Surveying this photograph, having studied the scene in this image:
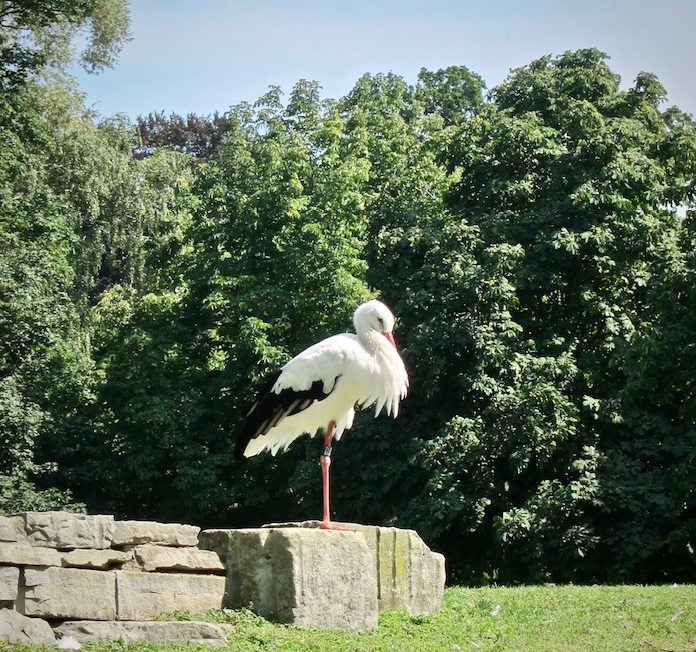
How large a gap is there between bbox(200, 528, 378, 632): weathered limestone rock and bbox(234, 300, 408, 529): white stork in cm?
109

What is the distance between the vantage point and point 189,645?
6.21 m

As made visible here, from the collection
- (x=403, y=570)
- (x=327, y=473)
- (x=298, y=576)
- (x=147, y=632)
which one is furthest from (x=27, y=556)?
(x=403, y=570)

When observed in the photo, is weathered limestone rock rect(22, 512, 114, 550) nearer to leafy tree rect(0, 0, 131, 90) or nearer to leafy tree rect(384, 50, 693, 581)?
leafy tree rect(384, 50, 693, 581)

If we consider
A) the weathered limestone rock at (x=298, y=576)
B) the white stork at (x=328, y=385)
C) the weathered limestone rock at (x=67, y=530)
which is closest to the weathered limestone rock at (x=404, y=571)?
the weathered limestone rock at (x=298, y=576)

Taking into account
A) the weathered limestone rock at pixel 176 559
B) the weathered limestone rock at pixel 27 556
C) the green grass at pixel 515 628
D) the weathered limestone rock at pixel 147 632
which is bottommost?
the green grass at pixel 515 628

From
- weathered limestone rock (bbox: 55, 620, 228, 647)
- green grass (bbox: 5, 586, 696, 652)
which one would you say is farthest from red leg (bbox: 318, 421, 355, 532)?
weathered limestone rock (bbox: 55, 620, 228, 647)

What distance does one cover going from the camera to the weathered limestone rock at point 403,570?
8219mm

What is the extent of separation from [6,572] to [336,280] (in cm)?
1272

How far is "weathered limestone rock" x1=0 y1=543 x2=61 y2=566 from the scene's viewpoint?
5.77m

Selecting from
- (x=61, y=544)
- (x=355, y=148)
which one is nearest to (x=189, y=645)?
(x=61, y=544)

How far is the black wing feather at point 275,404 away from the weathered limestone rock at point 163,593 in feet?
6.50

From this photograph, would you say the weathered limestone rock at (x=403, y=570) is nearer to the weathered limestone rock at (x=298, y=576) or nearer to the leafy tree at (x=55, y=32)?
the weathered limestone rock at (x=298, y=576)

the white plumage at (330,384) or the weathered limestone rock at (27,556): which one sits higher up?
the white plumage at (330,384)

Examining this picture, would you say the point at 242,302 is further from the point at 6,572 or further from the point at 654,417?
the point at 6,572
